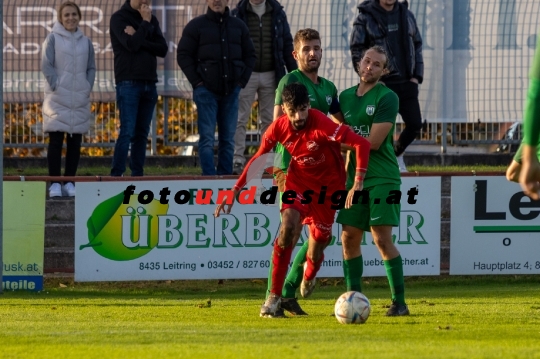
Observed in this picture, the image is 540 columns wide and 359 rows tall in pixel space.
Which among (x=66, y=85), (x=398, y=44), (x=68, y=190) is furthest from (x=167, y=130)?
(x=398, y=44)

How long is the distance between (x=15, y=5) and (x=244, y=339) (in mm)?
10474

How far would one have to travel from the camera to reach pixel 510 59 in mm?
16281

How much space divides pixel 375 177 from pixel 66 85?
6.28 m

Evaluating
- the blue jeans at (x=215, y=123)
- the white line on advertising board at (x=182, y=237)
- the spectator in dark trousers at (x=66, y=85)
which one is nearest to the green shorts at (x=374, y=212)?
the white line on advertising board at (x=182, y=237)

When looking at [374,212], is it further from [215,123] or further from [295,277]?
[215,123]

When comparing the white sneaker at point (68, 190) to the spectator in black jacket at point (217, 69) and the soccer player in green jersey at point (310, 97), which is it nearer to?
the spectator in black jacket at point (217, 69)

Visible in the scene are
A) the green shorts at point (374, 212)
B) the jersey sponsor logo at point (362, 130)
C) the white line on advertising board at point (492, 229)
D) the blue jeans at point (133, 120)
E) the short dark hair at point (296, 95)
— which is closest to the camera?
the short dark hair at point (296, 95)

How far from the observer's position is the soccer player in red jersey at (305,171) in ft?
28.9

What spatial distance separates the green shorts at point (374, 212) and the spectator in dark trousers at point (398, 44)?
4617mm

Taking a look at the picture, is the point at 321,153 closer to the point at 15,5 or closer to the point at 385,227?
the point at 385,227

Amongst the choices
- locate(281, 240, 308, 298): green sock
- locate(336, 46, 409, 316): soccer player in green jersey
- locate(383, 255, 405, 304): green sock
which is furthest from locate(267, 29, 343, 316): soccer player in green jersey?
locate(383, 255, 405, 304): green sock

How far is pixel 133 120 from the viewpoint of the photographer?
1416cm

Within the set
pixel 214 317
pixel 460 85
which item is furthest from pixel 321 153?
pixel 460 85

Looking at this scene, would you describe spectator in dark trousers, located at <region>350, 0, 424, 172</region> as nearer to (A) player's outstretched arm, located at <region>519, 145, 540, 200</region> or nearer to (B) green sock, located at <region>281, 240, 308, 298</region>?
(B) green sock, located at <region>281, 240, 308, 298</region>
